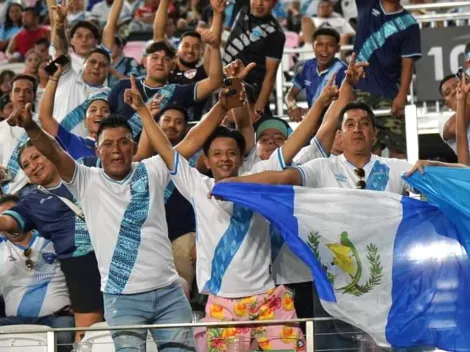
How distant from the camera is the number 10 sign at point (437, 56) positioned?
12820 mm

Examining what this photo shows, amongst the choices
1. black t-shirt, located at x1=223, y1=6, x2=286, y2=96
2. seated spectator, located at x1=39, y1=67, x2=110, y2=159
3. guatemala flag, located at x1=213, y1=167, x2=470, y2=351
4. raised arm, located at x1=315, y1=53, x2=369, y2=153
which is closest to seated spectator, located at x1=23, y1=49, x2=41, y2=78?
black t-shirt, located at x1=223, y1=6, x2=286, y2=96

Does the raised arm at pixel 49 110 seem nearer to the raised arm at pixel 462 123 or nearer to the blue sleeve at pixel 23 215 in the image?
the blue sleeve at pixel 23 215

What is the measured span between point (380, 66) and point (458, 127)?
2115 millimetres

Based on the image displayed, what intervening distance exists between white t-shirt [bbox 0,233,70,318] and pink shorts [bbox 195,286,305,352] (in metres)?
→ 1.59

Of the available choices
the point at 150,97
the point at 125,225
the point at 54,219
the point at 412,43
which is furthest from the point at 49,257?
the point at 412,43

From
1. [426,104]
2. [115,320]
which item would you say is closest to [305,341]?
[115,320]

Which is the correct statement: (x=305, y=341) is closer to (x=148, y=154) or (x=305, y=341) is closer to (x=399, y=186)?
(x=399, y=186)

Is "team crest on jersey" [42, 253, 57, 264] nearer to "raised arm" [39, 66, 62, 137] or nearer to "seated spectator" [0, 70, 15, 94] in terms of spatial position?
"raised arm" [39, 66, 62, 137]

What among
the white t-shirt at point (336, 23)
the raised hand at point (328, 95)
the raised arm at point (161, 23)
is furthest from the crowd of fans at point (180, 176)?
the white t-shirt at point (336, 23)

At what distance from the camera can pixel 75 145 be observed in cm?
1034

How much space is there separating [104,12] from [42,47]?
288cm

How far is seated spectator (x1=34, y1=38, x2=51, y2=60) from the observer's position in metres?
14.9

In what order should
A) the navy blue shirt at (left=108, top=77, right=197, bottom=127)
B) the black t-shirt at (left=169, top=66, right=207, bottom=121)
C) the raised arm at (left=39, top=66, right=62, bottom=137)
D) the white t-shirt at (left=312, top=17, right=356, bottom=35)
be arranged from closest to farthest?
the raised arm at (left=39, top=66, right=62, bottom=137), the navy blue shirt at (left=108, top=77, right=197, bottom=127), the black t-shirt at (left=169, top=66, right=207, bottom=121), the white t-shirt at (left=312, top=17, right=356, bottom=35)

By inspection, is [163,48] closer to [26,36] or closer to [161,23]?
[161,23]
